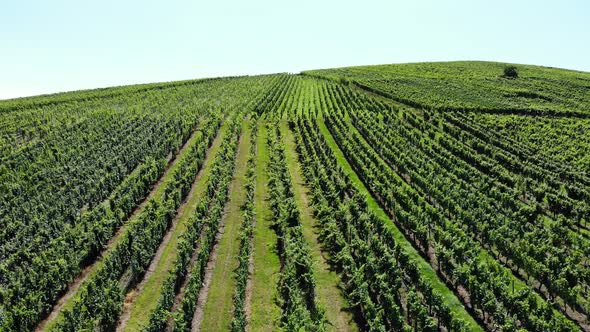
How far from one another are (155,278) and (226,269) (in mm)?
5215

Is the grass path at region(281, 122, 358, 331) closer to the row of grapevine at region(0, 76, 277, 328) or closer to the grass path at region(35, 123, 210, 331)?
the grass path at region(35, 123, 210, 331)

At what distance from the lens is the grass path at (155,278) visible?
29141mm

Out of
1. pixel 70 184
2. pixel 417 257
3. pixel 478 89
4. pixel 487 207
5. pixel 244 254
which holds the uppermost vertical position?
pixel 478 89

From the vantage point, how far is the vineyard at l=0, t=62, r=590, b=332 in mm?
29109

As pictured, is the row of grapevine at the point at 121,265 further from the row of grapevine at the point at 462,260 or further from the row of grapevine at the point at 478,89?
the row of grapevine at the point at 478,89

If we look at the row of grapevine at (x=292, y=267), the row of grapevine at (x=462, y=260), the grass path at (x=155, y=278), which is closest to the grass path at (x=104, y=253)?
the grass path at (x=155, y=278)

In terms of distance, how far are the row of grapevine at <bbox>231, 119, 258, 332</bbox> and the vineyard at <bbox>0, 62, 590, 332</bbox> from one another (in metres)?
0.18

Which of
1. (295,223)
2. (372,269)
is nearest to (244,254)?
(295,223)

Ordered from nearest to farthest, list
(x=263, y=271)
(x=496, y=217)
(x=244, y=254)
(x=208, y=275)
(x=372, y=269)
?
(x=372, y=269) → (x=208, y=275) → (x=244, y=254) → (x=263, y=271) → (x=496, y=217)

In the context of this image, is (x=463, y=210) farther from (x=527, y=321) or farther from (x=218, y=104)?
(x=218, y=104)

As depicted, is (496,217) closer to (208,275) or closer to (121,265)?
(208,275)

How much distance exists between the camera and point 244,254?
111ft

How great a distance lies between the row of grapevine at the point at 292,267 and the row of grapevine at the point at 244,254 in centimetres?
219

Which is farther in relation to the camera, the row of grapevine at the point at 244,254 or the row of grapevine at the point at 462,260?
the row of grapevine at the point at 462,260
